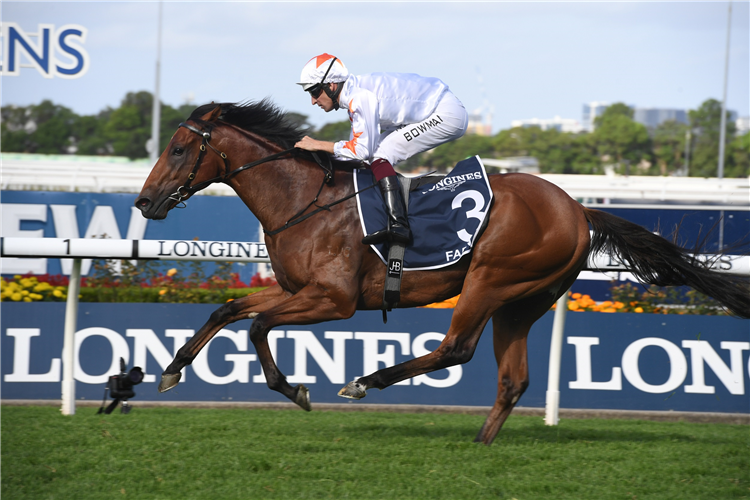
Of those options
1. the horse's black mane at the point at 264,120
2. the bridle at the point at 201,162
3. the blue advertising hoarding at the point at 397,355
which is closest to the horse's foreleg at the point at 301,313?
the bridle at the point at 201,162

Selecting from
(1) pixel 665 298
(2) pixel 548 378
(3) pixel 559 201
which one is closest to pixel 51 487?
(3) pixel 559 201

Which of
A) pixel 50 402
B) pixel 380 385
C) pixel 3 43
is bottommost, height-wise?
pixel 50 402

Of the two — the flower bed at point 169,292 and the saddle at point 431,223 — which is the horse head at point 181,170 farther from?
the flower bed at point 169,292

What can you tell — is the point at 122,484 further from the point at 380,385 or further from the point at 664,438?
the point at 664,438

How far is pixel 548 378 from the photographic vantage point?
5195 mm

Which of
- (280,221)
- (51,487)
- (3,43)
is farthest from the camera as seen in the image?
(3,43)

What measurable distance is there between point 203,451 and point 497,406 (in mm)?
1647

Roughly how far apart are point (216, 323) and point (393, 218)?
1.13m

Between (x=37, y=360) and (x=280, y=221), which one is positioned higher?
(x=280, y=221)

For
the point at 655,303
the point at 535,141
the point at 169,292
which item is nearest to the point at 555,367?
the point at 655,303

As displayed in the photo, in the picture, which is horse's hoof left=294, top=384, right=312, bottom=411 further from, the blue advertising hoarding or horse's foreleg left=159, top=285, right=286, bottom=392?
the blue advertising hoarding

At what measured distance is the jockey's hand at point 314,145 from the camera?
4.09 meters

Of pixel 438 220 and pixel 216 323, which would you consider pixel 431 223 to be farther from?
pixel 216 323

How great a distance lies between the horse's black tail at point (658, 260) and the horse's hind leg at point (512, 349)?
486mm
